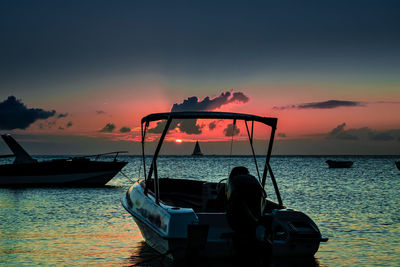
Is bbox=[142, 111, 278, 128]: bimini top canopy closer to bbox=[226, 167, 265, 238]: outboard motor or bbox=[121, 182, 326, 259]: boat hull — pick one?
bbox=[121, 182, 326, 259]: boat hull

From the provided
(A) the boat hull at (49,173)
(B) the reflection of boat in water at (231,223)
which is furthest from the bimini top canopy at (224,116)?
(A) the boat hull at (49,173)

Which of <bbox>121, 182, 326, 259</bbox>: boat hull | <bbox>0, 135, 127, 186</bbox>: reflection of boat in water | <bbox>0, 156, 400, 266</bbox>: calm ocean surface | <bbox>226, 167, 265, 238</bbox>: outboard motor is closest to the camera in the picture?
<bbox>226, 167, 265, 238</bbox>: outboard motor

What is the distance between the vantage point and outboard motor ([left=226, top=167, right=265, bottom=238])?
6520 millimetres

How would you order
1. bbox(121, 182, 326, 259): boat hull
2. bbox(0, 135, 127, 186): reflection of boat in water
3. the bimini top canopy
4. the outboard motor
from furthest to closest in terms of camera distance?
bbox(0, 135, 127, 186): reflection of boat in water → the bimini top canopy → bbox(121, 182, 326, 259): boat hull → the outboard motor

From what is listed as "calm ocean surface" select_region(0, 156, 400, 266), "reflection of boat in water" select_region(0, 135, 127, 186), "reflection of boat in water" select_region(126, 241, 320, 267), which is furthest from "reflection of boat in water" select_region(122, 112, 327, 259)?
"reflection of boat in water" select_region(0, 135, 127, 186)

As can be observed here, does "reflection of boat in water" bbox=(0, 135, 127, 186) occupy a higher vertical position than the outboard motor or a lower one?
lower

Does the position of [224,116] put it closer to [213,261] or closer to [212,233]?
[212,233]

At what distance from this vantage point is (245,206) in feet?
21.5

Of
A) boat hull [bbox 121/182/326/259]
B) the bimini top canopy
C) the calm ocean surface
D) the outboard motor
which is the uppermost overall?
the bimini top canopy

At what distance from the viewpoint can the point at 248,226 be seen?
21.4ft

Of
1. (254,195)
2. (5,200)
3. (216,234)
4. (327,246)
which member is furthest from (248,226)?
(5,200)

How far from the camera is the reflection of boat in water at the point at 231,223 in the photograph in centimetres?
655

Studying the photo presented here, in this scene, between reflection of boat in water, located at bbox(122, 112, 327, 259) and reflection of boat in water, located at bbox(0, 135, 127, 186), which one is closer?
reflection of boat in water, located at bbox(122, 112, 327, 259)

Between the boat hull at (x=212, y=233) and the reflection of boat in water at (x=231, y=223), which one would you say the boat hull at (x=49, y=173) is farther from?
the boat hull at (x=212, y=233)
